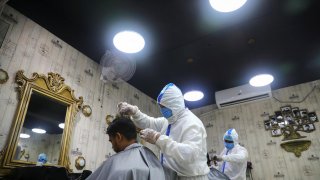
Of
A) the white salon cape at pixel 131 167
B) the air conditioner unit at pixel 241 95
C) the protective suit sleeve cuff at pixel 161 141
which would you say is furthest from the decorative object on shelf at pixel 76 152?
the air conditioner unit at pixel 241 95

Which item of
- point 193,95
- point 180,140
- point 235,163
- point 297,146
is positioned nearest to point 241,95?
point 193,95

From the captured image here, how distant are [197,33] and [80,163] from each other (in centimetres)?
207

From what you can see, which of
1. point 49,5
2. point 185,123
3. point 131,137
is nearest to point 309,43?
point 185,123

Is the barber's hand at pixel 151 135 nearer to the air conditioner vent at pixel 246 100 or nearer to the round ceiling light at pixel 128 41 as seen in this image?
the round ceiling light at pixel 128 41

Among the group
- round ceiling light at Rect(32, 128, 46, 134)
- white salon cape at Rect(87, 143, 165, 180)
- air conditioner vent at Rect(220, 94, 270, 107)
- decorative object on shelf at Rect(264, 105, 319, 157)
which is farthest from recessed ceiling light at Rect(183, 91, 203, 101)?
white salon cape at Rect(87, 143, 165, 180)

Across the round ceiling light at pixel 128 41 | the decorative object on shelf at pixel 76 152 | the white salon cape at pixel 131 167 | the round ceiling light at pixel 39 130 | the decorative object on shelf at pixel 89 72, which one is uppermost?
the round ceiling light at pixel 128 41

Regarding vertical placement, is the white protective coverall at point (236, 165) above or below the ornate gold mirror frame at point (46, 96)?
below

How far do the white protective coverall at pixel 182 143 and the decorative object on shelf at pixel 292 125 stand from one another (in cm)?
284

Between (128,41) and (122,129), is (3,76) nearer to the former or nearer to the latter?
(128,41)

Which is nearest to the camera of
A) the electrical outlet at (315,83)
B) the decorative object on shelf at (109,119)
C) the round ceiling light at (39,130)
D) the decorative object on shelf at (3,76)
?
the decorative object on shelf at (3,76)

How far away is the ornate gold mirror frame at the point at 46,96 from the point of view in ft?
5.97

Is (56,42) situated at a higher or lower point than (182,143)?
higher

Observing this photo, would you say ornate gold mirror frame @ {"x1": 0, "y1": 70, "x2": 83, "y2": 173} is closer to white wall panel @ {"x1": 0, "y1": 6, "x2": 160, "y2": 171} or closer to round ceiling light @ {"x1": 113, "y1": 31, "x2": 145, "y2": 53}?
white wall panel @ {"x1": 0, "y1": 6, "x2": 160, "y2": 171}

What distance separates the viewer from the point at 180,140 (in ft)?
4.69
